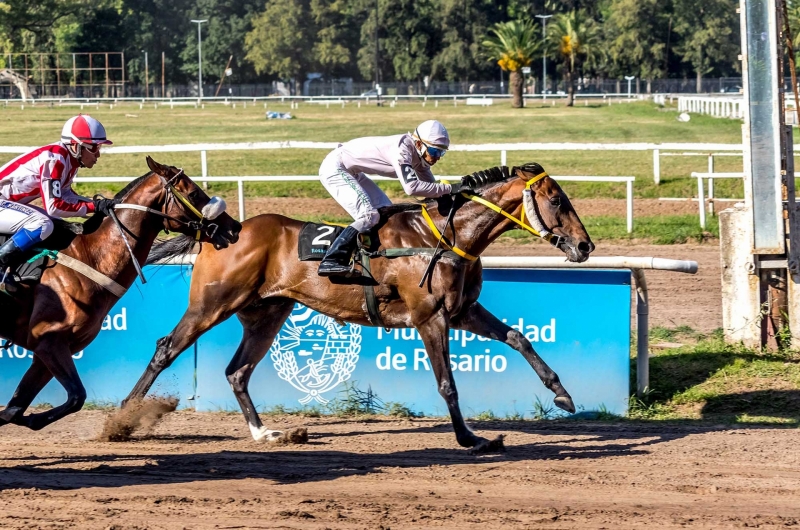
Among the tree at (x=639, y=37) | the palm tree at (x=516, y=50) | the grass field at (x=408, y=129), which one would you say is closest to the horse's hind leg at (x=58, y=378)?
the grass field at (x=408, y=129)

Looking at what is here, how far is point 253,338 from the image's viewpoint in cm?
723

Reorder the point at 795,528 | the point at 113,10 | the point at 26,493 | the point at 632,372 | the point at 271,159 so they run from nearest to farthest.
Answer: the point at 795,528 → the point at 26,493 → the point at 632,372 → the point at 271,159 → the point at 113,10

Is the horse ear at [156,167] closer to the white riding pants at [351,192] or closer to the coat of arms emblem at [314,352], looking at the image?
the white riding pants at [351,192]

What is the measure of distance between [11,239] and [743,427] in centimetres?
483

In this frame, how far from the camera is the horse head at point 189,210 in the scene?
21.2 ft

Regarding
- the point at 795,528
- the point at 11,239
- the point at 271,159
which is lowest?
the point at 795,528

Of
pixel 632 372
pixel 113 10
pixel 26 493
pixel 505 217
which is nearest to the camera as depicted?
pixel 26 493

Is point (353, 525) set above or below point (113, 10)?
below

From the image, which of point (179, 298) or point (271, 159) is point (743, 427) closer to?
point (179, 298)

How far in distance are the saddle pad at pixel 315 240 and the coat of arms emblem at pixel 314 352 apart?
97 cm

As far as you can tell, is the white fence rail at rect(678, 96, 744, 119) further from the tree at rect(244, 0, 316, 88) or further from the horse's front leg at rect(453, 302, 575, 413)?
the tree at rect(244, 0, 316, 88)

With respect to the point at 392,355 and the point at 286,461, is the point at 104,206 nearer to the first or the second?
the point at 286,461

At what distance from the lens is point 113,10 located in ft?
297

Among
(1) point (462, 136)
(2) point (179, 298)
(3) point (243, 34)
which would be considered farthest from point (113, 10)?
(2) point (179, 298)
